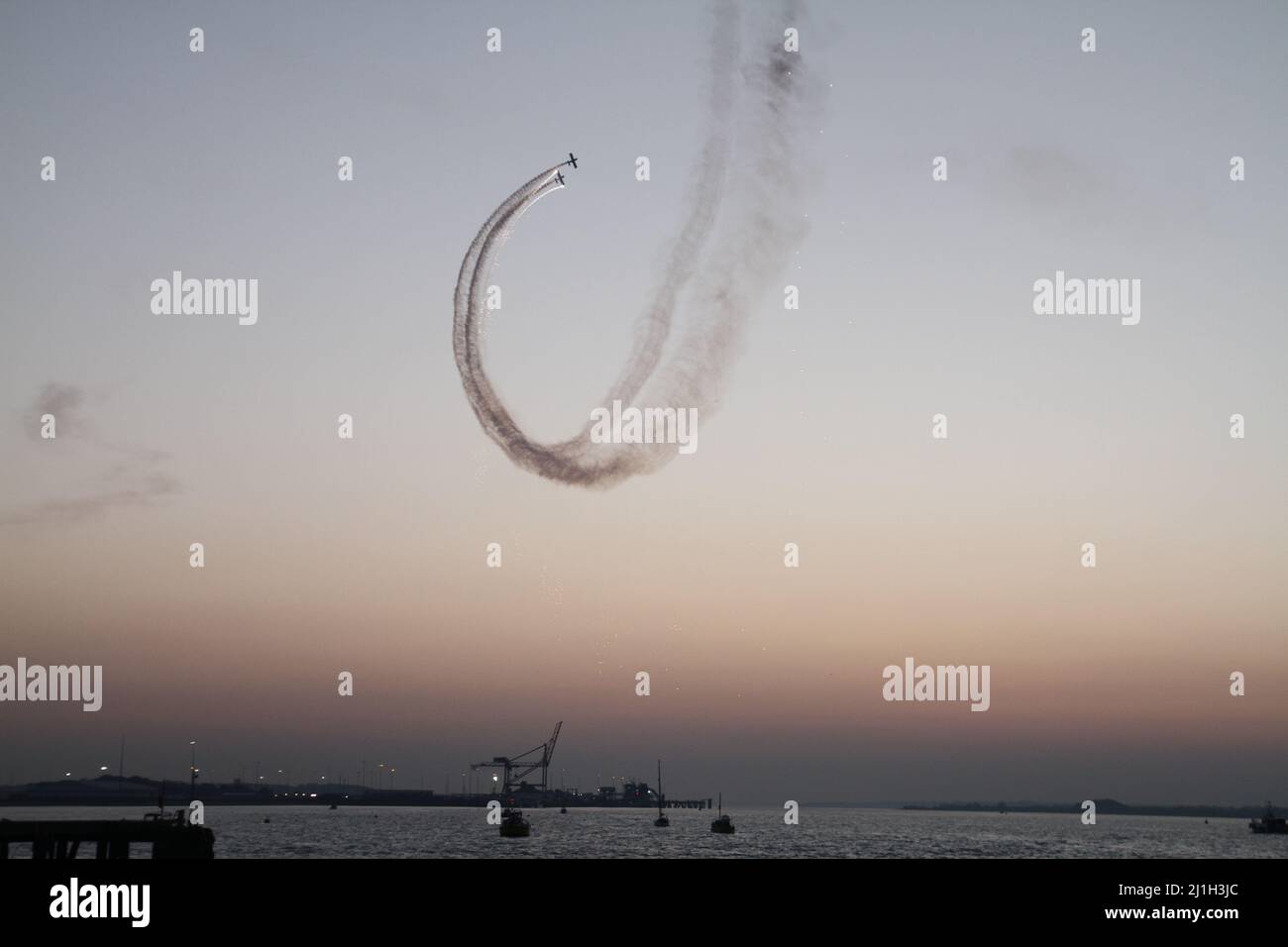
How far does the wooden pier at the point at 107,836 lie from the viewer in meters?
87.6

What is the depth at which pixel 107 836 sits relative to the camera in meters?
93.2

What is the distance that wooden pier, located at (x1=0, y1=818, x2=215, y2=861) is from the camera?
3450 inches
